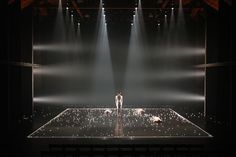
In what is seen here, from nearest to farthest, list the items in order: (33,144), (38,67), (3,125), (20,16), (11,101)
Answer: (33,144)
(3,125)
(11,101)
(20,16)
(38,67)

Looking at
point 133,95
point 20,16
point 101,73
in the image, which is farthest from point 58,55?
point 20,16

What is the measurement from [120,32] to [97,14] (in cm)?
214

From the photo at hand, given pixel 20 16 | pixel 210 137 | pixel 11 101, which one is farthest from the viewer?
pixel 20 16

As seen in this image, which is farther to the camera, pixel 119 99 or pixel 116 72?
pixel 116 72

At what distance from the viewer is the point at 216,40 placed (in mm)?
14219

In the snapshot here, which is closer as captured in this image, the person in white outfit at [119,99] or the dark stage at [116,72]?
the dark stage at [116,72]

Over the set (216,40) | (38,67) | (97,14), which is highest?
(97,14)

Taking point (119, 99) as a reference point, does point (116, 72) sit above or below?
above

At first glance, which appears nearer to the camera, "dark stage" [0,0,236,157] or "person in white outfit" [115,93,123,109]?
"dark stage" [0,0,236,157]

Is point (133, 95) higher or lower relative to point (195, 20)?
lower

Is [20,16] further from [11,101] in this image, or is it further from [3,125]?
[3,125]

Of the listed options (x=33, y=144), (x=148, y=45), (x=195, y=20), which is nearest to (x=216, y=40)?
(x=195, y=20)

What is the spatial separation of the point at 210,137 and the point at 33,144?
398cm

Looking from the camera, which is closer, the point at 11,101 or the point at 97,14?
the point at 11,101
